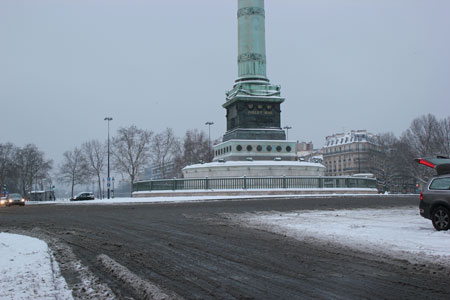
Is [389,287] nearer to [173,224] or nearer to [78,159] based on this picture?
[173,224]

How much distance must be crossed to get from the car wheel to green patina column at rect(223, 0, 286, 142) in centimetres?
2859

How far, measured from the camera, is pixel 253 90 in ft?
130

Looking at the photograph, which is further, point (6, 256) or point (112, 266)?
point (6, 256)

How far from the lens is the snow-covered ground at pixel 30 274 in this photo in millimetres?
4633

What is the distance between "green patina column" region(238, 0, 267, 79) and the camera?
3997 centimetres

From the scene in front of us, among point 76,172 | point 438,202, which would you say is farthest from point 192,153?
point 438,202

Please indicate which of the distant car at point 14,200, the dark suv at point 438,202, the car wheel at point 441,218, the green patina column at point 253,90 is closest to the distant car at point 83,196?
the distant car at point 14,200

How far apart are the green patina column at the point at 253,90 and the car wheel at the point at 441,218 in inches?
1126

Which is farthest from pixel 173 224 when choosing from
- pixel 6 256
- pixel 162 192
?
pixel 162 192

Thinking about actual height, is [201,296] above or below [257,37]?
below

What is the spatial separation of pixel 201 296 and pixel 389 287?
2181 millimetres

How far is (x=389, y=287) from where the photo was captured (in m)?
4.92

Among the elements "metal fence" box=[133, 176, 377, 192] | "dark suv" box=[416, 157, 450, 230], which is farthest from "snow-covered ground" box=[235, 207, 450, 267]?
"metal fence" box=[133, 176, 377, 192]

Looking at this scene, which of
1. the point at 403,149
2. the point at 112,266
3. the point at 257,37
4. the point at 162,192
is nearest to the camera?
the point at 112,266
